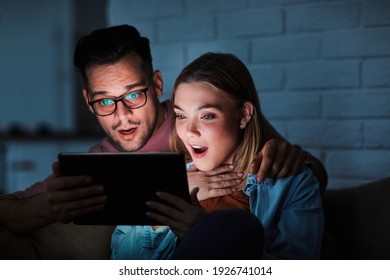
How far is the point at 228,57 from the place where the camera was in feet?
3.44

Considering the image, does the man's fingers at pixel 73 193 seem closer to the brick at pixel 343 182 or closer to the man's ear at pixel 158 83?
the man's ear at pixel 158 83

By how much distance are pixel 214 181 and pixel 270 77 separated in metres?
0.43

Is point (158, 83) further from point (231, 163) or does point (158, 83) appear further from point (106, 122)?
point (231, 163)

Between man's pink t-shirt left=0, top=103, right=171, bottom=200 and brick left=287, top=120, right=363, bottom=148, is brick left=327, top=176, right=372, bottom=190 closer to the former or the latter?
brick left=287, top=120, right=363, bottom=148

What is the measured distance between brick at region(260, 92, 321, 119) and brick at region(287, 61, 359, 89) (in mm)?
28

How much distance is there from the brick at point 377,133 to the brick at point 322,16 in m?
0.25

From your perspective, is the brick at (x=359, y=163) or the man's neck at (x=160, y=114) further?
the brick at (x=359, y=163)

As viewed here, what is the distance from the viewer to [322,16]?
1.31m

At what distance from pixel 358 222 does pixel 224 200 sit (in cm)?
31

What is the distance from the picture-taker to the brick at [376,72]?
124cm

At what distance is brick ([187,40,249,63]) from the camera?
1.28 metres

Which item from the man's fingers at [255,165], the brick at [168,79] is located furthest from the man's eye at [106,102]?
the man's fingers at [255,165]

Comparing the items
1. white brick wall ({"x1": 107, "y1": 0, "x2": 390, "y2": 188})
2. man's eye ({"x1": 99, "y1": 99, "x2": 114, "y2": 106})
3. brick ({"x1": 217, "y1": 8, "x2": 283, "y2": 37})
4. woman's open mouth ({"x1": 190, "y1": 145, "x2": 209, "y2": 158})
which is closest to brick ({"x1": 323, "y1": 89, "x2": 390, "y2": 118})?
white brick wall ({"x1": 107, "y1": 0, "x2": 390, "y2": 188})

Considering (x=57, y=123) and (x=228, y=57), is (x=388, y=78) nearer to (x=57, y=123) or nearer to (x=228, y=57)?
(x=228, y=57)
